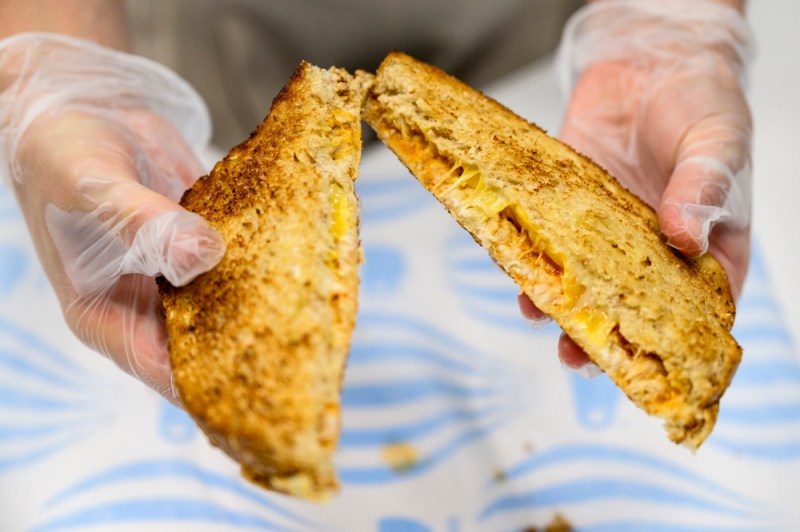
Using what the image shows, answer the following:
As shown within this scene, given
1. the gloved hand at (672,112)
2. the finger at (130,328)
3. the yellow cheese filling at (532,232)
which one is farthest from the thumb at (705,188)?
the finger at (130,328)

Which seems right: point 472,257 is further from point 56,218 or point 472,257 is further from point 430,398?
point 56,218

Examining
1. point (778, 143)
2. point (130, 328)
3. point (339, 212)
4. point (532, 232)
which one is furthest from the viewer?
point (778, 143)

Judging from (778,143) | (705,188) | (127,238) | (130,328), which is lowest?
(778,143)

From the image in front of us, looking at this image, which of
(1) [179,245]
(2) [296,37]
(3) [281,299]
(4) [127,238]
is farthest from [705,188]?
(2) [296,37]

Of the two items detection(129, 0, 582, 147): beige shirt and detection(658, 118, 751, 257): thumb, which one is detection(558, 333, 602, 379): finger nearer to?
detection(658, 118, 751, 257): thumb

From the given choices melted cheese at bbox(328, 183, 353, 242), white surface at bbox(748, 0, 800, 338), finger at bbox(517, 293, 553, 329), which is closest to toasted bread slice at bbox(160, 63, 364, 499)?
melted cheese at bbox(328, 183, 353, 242)

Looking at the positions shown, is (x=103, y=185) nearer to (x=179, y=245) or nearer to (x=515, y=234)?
(x=179, y=245)

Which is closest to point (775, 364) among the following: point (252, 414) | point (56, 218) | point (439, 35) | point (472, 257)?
point (472, 257)
